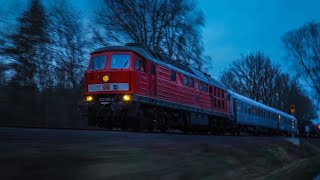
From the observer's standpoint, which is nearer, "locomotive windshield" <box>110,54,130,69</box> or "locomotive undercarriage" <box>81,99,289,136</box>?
"locomotive undercarriage" <box>81,99,289,136</box>

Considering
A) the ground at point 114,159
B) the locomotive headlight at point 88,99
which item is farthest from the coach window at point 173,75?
the ground at point 114,159

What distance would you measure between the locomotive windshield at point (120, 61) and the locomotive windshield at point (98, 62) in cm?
44

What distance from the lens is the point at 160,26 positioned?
1625 inches

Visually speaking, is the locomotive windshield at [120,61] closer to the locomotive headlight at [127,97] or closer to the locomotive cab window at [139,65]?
the locomotive cab window at [139,65]

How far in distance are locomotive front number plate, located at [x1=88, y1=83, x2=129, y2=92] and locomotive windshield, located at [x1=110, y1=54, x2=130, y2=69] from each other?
0.83 meters

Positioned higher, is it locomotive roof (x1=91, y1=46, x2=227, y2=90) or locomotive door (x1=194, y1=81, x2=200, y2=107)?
locomotive roof (x1=91, y1=46, x2=227, y2=90)

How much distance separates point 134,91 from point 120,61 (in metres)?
1.65

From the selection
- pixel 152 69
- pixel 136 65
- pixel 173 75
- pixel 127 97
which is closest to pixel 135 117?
pixel 127 97

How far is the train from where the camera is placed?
695 inches

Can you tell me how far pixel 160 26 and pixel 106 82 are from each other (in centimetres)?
2398

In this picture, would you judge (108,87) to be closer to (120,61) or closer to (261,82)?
(120,61)

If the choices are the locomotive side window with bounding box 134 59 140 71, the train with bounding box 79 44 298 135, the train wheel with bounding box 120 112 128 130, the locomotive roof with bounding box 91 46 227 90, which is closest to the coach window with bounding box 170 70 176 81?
the train with bounding box 79 44 298 135

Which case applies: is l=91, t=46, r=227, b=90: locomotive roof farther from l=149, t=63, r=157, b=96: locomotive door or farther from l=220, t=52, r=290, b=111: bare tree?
l=220, t=52, r=290, b=111: bare tree

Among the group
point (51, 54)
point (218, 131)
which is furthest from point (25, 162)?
point (218, 131)
